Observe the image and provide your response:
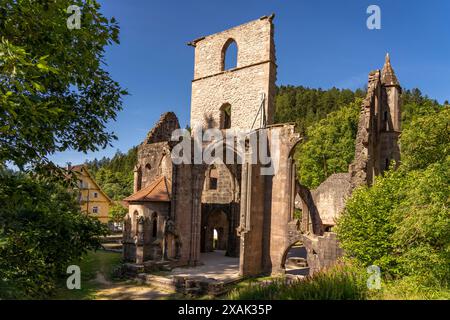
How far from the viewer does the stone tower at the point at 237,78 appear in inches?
837

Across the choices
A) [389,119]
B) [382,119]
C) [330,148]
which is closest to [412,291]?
[382,119]

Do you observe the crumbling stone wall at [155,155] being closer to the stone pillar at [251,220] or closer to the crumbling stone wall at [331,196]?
the stone pillar at [251,220]

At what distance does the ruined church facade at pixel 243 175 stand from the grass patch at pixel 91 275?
5.32ft

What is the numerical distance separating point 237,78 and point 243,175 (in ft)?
24.7

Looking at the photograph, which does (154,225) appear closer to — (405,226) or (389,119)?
(405,226)

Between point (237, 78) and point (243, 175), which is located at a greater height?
point (237, 78)

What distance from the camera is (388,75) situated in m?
20.8

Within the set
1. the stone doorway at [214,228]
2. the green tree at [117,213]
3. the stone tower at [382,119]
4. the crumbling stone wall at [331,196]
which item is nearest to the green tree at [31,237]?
the stone tower at [382,119]

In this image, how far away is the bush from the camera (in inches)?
309

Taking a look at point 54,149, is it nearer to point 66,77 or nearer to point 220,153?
point 66,77

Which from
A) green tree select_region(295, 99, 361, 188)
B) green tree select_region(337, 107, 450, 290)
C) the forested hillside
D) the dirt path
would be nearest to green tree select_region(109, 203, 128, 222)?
the forested hillside
